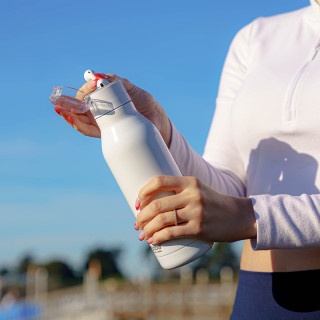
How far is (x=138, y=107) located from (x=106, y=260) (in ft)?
236

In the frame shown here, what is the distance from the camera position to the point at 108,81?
1308 millimetres

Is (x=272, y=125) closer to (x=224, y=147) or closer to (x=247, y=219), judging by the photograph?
(x=224, y=147)

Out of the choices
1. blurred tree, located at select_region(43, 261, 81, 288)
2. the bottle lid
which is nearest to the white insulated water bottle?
the bottle lid

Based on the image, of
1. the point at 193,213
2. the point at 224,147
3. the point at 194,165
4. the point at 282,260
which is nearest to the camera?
the point at 193,213

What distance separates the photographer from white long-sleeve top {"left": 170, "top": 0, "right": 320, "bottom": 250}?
1.47 meters

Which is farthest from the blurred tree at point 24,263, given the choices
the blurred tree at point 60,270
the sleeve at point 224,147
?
the sleeve at point 224,147

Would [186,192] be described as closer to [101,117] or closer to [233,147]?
[101,117]

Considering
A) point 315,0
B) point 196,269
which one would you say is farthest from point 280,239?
point 196,269

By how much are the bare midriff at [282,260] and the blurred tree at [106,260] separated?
6903 centimetres

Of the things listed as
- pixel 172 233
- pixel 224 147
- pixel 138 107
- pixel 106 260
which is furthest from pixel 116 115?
pixel 106 260

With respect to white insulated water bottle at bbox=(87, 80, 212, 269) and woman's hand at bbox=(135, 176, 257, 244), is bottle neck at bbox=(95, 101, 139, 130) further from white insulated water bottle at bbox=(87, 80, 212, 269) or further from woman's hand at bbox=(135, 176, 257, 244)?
woman's hand at bbox=(135, 176, 257, 244)

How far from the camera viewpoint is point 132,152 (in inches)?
48.0

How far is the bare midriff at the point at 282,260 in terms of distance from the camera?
Answer: 1.39 m

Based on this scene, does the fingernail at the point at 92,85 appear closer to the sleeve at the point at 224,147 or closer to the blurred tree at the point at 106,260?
the sleeve at the point at 224,147
